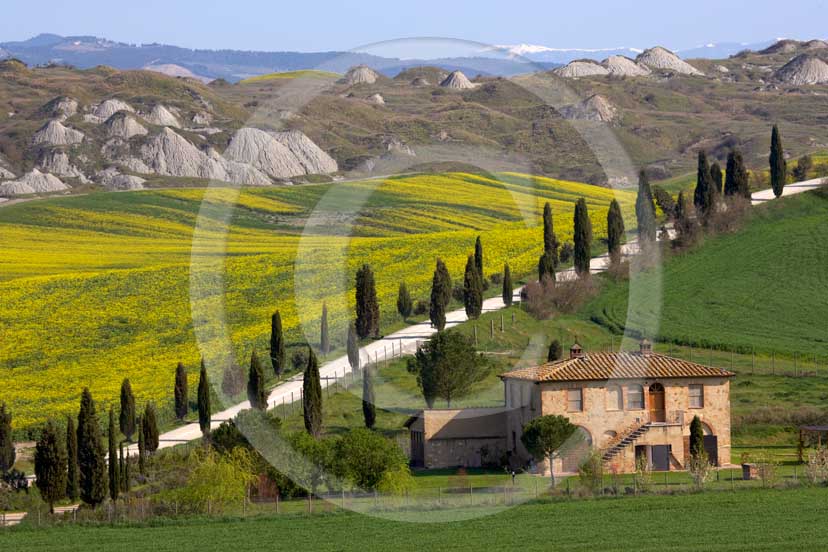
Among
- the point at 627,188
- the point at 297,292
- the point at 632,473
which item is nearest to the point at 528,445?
the point at 632,473

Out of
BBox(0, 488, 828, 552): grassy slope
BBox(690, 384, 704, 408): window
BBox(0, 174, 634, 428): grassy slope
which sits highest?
BBox(0, 488, 828, 552): grassy slope

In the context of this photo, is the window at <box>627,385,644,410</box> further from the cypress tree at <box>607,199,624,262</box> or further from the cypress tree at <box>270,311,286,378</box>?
the cypress tree at <box>607,199,624,262</box>

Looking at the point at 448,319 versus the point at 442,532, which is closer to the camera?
the point at 442,532

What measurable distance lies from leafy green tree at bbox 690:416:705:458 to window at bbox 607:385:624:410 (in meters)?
2.58

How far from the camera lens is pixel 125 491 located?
44188 millimetres

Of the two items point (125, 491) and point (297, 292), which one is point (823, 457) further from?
point (297, 292)

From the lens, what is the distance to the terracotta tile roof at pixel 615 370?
1953 inches

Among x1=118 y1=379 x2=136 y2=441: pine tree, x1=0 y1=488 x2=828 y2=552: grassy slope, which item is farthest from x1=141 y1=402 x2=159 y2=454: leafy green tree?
x1=0 y1=488 x2=828 y2=552: grassy slope

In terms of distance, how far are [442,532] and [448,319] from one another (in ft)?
115

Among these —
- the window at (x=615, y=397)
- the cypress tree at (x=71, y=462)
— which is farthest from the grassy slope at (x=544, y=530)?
the window at (x=615, y=397)

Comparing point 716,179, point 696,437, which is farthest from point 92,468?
point 716,179

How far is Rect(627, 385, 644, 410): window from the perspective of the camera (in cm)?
5012

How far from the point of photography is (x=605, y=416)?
1957 inches

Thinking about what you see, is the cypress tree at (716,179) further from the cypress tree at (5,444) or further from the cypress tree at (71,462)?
the cypress tree at (71,462)
